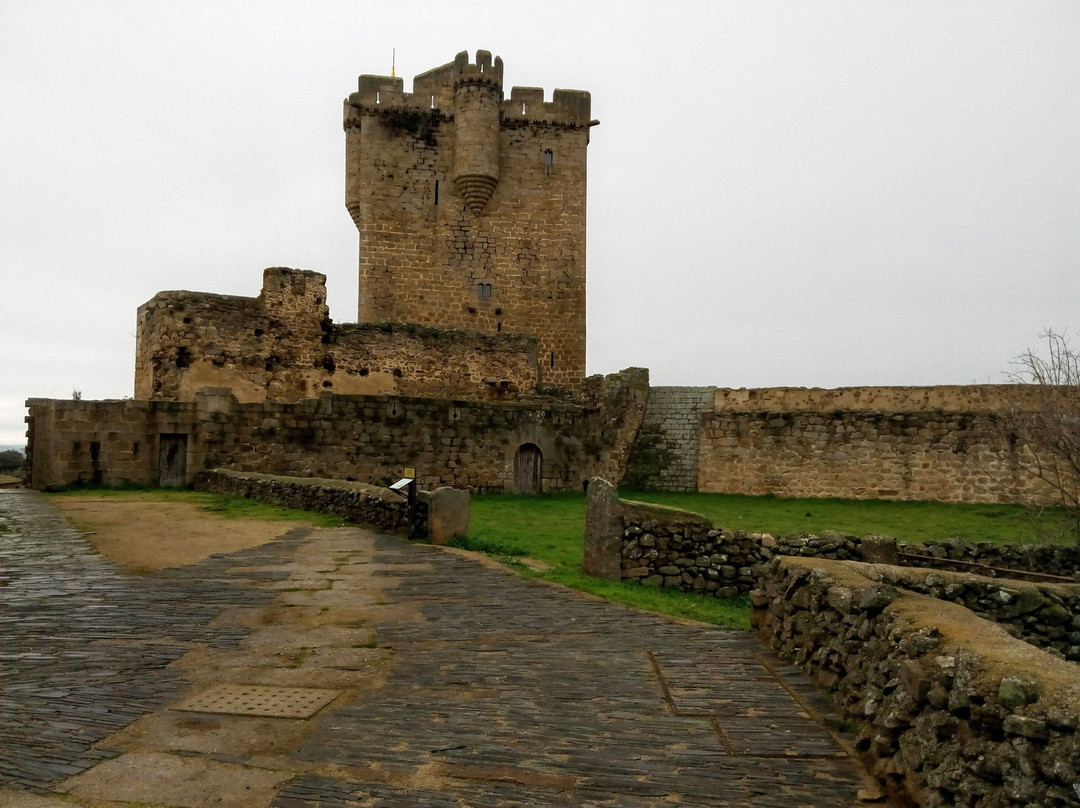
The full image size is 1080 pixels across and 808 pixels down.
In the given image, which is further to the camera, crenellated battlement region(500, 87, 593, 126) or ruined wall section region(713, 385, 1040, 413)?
crenellated battlement region(500, 87, 593, 126)

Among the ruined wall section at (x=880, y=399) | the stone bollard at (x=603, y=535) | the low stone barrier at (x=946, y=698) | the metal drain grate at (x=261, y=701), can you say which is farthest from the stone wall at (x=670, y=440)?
the metal drain grate at (x=261, y=701)

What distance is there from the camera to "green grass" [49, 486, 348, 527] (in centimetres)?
1453

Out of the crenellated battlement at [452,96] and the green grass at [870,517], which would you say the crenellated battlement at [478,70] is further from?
the green grass at [870,517]

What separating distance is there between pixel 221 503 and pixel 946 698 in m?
15.0

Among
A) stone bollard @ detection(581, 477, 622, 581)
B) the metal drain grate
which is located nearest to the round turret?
stone bollard @ detection(581, 477, 622, 581)

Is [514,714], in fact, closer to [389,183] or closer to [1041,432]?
[1041,432]

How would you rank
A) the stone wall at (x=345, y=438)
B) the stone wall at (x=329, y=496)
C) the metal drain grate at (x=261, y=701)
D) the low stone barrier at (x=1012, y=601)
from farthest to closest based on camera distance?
1. the stone wall at (x=345, y=438)
2. the stone wall at (x=329, y=496)
3. the low stone barrier at (x=1012, y=601)
4. the metal drain grate at (x=261, y=701)

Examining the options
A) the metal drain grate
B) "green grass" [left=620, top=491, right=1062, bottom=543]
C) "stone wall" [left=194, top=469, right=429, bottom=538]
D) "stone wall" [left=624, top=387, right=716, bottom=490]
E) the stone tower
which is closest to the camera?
the metal drain grate

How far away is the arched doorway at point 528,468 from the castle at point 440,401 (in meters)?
0.04

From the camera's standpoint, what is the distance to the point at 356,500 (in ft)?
47.1

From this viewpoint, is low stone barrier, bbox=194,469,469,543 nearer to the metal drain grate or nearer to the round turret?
the metal drain grate

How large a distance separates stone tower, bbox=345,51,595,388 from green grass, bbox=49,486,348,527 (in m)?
Answer: 13.3

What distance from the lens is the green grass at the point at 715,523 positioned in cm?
955

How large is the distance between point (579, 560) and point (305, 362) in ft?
49.9
